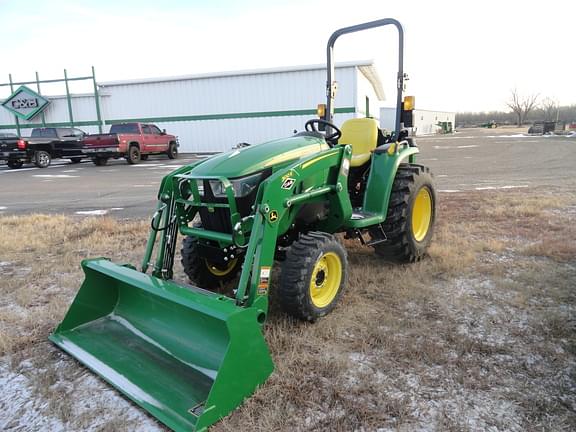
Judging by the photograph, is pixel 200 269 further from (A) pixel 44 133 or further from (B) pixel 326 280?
(A) pixel 44 133

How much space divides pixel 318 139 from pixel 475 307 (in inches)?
71.3

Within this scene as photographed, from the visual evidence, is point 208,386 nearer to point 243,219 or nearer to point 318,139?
point 243,219

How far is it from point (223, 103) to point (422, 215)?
19551 mm

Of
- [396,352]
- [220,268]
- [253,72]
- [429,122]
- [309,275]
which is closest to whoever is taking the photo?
[396,352]

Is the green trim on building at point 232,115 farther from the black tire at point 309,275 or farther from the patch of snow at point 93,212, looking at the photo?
the black tire at point 309,275

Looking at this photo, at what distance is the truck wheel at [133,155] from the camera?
670 inches

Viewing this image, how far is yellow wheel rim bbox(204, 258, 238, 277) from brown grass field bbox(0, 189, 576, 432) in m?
0.64

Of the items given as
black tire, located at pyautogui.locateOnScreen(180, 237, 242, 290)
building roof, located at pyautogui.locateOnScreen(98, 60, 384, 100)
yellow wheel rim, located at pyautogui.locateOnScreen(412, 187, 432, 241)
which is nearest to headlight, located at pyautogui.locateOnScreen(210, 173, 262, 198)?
black tire, located at pyautogui.locateOnScreen(180, 237, 242, 290)

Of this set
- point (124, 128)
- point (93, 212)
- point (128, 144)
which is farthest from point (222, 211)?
point (124, 128)

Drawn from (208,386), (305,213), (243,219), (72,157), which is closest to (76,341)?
(208,386)

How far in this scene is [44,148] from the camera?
1716 centimetres

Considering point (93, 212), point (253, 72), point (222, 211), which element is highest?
point (253, 72)

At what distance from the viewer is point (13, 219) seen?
681 centimetres

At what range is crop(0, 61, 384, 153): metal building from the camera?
2112cm
